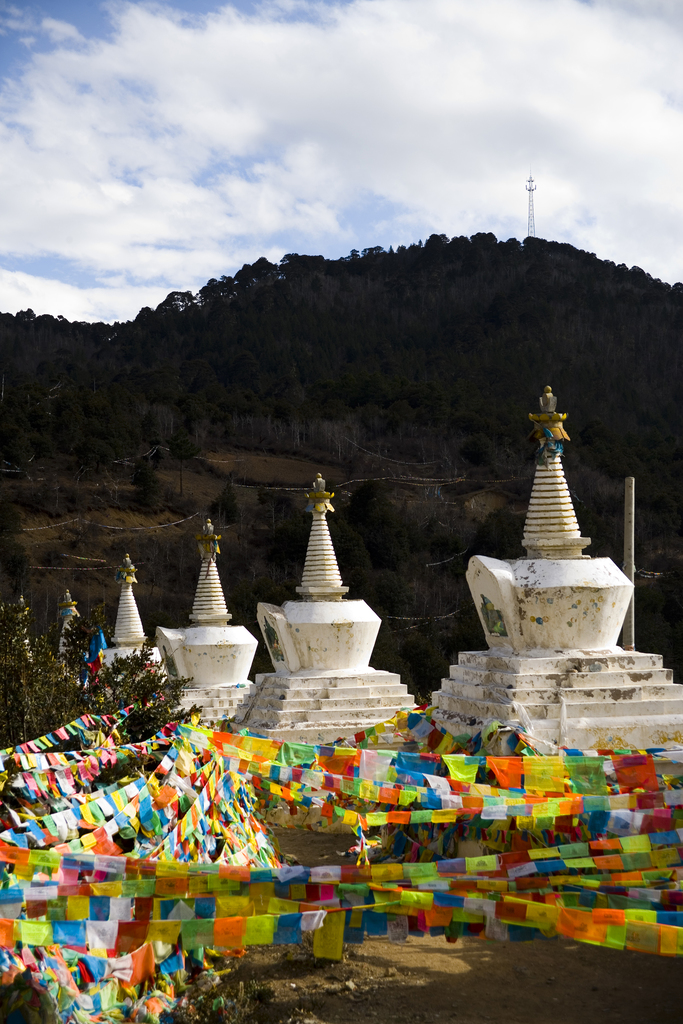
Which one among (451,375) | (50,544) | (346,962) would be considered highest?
(451,375)

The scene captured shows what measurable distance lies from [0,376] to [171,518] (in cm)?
2659

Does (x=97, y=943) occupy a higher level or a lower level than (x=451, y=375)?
lower

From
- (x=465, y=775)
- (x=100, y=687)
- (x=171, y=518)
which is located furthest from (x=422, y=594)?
(x=465, y=775)

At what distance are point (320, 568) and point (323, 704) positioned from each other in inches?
81.9

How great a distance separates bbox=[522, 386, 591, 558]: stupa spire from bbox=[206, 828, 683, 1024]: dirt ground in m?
4.38

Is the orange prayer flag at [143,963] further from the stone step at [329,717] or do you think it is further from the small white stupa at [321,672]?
the stone step at [329,717]

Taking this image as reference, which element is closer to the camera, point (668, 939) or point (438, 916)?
point (668, 939)

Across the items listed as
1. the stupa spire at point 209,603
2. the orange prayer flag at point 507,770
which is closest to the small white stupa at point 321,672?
the stupa spire at point 209,603

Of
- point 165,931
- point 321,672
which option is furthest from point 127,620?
point 165,931

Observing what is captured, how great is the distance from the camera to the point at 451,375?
7419 centimetres

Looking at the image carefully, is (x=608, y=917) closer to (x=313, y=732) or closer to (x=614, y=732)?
(x=614, y=732)

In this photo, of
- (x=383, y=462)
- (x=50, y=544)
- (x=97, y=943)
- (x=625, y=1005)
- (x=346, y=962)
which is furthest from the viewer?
(x=383, y=462)

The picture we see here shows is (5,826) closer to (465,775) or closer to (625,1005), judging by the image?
(465,775)

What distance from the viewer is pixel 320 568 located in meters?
13.7
